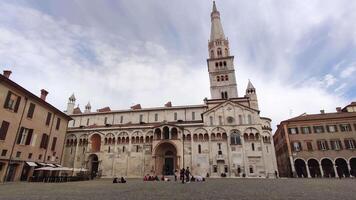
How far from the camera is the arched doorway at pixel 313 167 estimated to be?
35.4 m

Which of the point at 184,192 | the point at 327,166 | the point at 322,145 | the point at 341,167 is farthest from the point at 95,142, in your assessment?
the point at 341,167

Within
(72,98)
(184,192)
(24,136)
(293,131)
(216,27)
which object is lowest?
(184,192)

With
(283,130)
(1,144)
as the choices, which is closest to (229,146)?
(283,130)

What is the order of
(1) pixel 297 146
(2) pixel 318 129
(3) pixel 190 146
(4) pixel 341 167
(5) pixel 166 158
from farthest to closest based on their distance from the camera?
(5) pixel 166 158 → (3) pixel 190 146 → (1) pixel 297 146 → (2) pixel 318 129 → (4) pixel 341 167

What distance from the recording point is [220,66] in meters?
48.8

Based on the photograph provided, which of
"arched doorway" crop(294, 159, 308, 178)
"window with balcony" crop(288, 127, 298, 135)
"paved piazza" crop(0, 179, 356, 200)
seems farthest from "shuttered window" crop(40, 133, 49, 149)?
"arched doorway" crop(294, 159, 308, 178)

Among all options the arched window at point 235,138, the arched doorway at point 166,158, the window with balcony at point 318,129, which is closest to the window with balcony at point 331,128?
the window with balcony at point 318,129

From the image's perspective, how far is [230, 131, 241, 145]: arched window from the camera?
3616 cm

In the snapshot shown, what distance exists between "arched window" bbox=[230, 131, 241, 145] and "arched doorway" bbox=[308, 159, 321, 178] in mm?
13738

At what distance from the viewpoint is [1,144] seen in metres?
21.5

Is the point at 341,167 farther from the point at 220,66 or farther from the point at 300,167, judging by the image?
the point at 220,66

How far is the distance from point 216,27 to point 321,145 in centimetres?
3703

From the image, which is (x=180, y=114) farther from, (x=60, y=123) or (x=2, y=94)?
(x=2, y=94)

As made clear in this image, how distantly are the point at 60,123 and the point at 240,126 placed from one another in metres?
32.7
